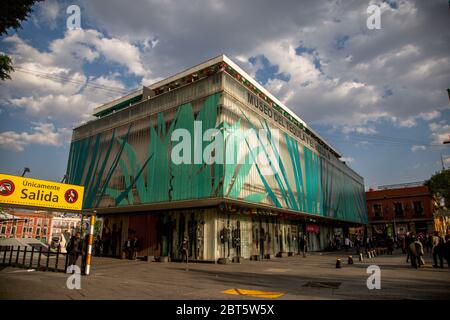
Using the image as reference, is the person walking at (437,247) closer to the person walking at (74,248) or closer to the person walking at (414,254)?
the person walking at (414,254)

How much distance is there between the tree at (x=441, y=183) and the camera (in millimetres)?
45781

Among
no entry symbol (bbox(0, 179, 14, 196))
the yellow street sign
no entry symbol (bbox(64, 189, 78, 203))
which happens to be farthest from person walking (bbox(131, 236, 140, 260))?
no entry symbol (bbox(0, 179, 14, 196))

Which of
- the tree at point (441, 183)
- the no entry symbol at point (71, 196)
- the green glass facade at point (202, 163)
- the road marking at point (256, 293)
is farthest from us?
the tree at point (441, 183)

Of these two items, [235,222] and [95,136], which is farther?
[95,136]

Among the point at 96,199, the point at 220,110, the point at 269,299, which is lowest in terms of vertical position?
the point at 269,299

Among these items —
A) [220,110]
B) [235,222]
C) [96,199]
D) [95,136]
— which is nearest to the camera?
[220,110]

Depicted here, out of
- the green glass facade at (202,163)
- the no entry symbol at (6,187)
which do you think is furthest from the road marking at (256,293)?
the no entry symbol at (6,187)

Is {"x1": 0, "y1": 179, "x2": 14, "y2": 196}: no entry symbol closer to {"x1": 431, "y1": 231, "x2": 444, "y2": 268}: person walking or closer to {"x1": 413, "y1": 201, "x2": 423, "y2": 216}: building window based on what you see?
{"x1": 431, "y1": 231, "x2": 444, "y2": 268}: person walking

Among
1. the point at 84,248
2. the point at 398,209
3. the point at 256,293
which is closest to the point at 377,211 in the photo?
the point at 398,209

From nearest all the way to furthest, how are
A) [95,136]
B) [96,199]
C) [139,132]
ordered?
[139,132]
[96,199]
[95,136]

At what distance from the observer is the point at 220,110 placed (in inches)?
853
